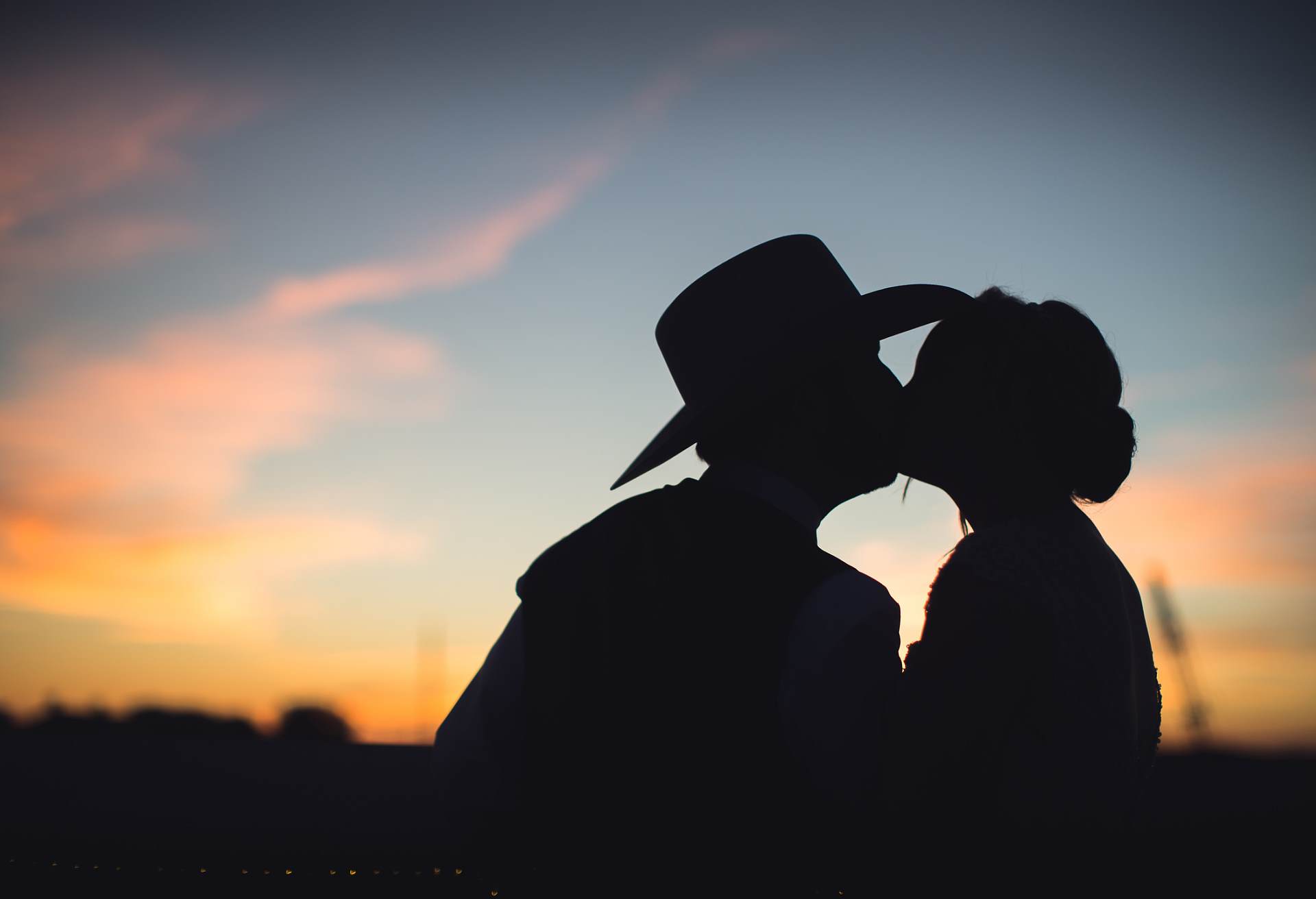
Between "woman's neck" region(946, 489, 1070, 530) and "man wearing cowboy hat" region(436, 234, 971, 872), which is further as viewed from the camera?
"woman's neck" region(946, 489, 1070, 530)

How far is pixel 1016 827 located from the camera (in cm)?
195

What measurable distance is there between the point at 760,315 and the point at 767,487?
0.60 metres

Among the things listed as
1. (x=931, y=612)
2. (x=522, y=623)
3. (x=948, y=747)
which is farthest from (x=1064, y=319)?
(x=522, y=623)

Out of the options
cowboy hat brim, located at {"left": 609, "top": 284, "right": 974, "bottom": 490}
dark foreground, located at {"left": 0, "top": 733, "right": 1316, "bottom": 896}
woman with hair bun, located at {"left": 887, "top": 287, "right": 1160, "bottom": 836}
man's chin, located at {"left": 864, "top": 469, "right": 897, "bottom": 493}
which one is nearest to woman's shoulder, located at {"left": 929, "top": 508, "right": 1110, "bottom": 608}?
woman with hair bun, located at {"left": 887, "top": 287, "right": 1160, "bottom": 836}

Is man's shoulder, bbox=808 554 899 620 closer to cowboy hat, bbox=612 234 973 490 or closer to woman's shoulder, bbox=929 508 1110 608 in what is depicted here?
woman's shoulder, bbox=929 508 1110 608

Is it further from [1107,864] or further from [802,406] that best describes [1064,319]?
[1107,864]

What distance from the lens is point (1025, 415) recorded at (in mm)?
2363

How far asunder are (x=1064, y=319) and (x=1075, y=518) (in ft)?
1.73

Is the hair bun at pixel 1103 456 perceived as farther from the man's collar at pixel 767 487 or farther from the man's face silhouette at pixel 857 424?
the man's collar at pixel 767 487

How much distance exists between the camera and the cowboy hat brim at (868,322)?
225 centimetres

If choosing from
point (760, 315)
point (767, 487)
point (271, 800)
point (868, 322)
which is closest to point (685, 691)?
point (767, 487)

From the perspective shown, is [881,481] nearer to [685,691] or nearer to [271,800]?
[685,691]

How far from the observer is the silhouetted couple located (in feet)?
5.65

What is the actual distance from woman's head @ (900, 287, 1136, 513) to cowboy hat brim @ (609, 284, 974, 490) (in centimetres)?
17
